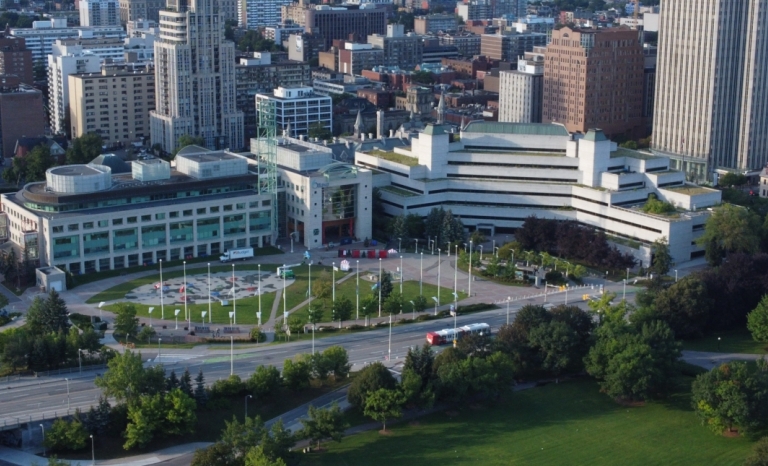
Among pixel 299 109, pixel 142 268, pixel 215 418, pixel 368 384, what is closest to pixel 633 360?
pixel 368 384

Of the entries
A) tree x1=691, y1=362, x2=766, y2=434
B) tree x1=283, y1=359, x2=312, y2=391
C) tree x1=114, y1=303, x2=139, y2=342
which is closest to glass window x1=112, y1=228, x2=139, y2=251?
tree x1=114, y1=303, x2=139, y2=342

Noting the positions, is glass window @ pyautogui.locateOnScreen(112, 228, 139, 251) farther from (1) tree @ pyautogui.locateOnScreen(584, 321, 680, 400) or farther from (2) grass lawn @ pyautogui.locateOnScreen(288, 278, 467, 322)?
(1) tree @ pyautogui.locateOnScreen(584, 321, 680, 400)

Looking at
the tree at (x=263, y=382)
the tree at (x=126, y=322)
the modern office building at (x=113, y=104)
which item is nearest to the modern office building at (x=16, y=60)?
the modern office building at (x=113, y=104)

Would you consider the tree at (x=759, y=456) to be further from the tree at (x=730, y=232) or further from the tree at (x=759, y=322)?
the tree at (x=730, y=232)

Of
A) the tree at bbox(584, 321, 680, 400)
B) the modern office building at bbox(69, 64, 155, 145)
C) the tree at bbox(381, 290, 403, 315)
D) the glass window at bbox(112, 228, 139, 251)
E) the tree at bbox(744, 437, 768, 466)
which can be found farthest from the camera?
the modern office building at bbox(69, 64, 155, 145)

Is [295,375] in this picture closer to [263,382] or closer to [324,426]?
[263,382]
